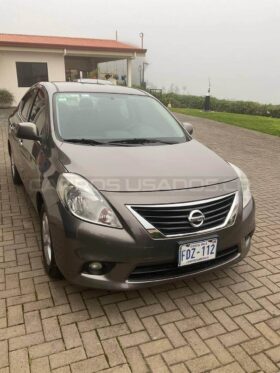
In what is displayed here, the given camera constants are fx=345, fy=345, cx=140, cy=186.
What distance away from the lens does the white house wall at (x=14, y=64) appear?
16500 millimetres

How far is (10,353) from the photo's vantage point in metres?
2.28

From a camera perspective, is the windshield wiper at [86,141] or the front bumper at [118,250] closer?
the front bumper at [118,250]

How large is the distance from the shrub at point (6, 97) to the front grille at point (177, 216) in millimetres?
15955

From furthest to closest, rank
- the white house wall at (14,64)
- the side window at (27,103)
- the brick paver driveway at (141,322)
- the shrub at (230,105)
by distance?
the shrub at (230,105), the white house wall at (14,64), the side window at (27,103), the brick paver driveway at (141,322)

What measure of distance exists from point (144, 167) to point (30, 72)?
52.8 feet

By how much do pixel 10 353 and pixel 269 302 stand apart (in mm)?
2041

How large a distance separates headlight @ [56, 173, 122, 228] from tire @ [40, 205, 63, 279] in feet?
1.35

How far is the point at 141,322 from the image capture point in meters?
2.61

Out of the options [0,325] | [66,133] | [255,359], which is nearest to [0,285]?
[0,325]

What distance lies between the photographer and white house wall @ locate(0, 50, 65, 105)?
16500 mm

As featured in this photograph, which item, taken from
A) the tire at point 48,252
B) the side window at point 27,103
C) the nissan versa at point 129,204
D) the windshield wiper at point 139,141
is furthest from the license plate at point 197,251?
the side window at point 27,103

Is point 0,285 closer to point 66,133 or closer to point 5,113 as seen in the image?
point 66,133

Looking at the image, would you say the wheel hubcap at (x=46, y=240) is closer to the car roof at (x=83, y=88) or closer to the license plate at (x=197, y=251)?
the license plate at (x=197, y=251)

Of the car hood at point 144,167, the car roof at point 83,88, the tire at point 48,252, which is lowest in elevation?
the tire at point 48,252
